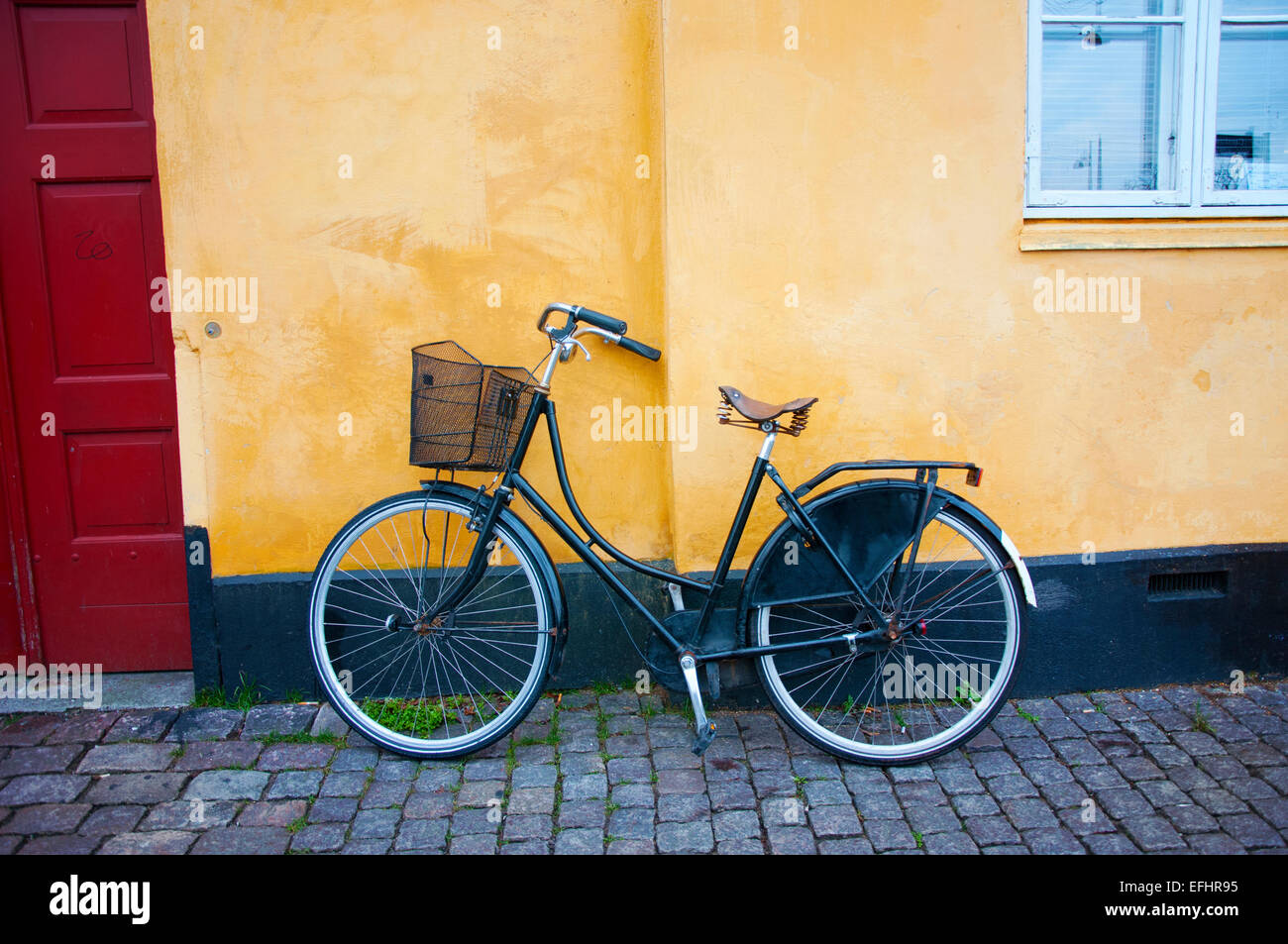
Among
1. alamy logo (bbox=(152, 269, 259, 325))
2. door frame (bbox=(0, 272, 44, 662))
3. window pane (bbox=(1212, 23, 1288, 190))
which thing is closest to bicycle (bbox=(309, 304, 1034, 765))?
alamy logo (bbox=(152, 269, 259, 325))

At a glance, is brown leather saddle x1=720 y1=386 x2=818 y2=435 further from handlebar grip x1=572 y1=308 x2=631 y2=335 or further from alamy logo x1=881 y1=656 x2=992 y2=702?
alamy logo x1=881 y1=656 x2=992 y2=702

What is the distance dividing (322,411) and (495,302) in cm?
86

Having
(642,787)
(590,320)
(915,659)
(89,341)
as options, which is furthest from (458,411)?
(915,659)

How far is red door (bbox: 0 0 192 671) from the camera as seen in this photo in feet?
13.3

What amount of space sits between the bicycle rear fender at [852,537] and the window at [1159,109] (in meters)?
1.39

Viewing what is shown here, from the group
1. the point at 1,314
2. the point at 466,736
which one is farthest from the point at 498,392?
the point at 1,314

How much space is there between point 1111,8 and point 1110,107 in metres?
0.40

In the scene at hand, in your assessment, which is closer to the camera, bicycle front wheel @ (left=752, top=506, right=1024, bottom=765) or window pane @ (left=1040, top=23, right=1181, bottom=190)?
bicycle front wheel @ (left=752, top=506, right=1024, bottom=765)

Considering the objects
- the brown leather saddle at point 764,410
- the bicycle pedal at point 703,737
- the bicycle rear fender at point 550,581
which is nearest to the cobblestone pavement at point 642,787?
the bicycle pedal at point 703,737

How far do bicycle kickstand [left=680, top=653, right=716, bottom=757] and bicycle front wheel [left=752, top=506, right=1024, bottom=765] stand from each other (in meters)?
0.27

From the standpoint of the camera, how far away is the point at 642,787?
11.7ft

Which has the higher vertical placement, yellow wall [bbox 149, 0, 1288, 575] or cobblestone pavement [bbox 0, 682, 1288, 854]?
yellow wall [bbox 149, 0, 1288, 575]

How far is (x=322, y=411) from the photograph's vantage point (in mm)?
4121
